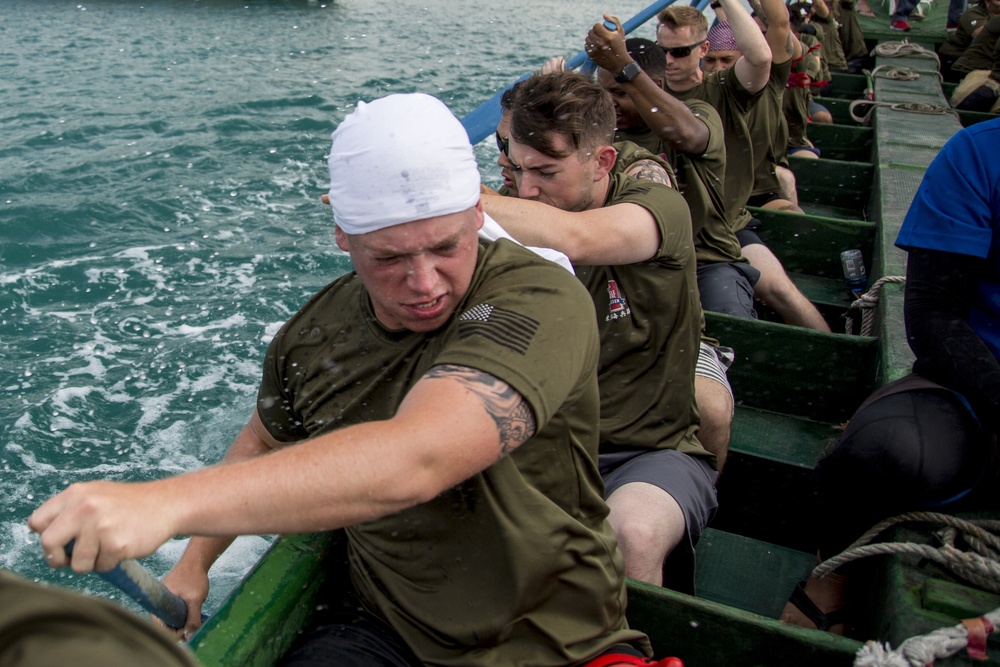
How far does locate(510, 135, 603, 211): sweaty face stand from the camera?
9.24ft

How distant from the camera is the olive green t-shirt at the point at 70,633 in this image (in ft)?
1.79

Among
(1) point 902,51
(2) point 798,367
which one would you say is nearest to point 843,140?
(1) point 902,51

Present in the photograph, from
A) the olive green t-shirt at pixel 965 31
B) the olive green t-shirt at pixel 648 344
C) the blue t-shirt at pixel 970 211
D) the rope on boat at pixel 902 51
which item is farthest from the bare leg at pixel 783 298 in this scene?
the olive green t-shirt at pixel 965 31

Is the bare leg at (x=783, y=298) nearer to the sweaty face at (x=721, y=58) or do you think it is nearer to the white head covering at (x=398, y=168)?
the sweaty face at (x=721, y=58)

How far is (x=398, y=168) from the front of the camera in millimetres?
1722

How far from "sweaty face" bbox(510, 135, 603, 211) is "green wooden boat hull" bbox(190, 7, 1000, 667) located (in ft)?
4.09

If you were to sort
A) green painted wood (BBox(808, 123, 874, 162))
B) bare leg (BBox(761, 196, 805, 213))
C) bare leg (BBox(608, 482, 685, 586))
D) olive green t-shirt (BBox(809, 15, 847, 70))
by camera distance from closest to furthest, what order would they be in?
bare leg (BBox(608, 482, 685, 586)) < bare leg (BBox(761, 196, 805, 213)) < green painted wood (BBox(808, 123, 874, 162)) < olive green t-shirt (BBox(809, 15, 847, 70))

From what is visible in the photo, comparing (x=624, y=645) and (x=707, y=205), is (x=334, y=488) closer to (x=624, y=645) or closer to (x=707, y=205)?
(x=624, y=645)

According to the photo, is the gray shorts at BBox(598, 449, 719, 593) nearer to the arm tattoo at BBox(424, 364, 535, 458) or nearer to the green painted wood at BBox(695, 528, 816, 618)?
the green painted wood at BBox(695, 528, 816, 618)

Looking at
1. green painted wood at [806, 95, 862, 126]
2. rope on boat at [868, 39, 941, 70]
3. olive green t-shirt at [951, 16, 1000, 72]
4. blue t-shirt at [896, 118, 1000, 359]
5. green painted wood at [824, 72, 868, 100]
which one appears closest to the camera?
blue t-shirt at [896, 118, 1000, 359]

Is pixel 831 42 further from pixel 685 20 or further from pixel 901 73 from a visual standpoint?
pixel 685 20

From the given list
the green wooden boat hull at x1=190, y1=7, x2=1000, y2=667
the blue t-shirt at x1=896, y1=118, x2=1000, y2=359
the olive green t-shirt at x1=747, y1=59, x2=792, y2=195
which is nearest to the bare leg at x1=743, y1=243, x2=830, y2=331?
the green wooden boat hull at x1=190, y1=7, x2=1000, y2=667

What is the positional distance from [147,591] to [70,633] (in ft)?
4.07

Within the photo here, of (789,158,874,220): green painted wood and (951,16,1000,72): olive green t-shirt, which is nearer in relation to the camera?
(789,158,874,220): green painted wood
